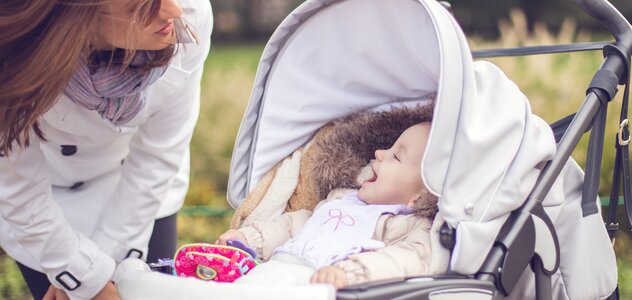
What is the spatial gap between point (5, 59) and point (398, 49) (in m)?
1.05

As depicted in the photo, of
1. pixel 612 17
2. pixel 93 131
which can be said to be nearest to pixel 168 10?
pixel 93 131

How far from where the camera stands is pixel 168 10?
79.7 inches

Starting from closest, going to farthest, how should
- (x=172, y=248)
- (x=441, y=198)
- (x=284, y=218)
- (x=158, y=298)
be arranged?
1. (x=158, y=298)
2. (x=441, y=198)
3. (x=284, y=218)
4. (x=172, y=248)

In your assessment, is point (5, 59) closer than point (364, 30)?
Yes

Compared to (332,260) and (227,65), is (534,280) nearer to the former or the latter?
(332,260)

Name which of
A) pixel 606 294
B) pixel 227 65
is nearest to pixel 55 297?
pixel 606 294

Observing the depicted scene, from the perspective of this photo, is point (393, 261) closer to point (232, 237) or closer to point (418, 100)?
point (232, 237)

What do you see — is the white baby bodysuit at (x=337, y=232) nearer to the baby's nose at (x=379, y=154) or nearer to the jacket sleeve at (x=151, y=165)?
the baby's nose at (x=379, y=154)

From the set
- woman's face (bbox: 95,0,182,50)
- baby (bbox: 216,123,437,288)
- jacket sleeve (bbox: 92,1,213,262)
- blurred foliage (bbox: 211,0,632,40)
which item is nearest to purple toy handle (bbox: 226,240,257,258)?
baby (bbox: 216,123,437,288)

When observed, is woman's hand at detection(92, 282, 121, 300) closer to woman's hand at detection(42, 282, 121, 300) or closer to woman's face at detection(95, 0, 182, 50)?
woman's hand at detection(42, 282, 121, 300)

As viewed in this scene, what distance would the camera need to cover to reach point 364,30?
8.27ft

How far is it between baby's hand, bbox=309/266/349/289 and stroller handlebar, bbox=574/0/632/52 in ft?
3.29

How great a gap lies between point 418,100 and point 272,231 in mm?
574

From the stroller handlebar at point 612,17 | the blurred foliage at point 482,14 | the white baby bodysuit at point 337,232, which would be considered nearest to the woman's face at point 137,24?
the white baby bodysuit at point 337,232
